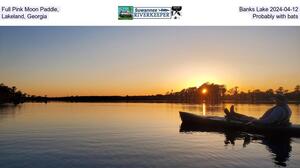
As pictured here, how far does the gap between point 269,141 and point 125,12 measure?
10278 millimetres

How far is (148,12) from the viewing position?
583 inches

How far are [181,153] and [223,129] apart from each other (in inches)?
375

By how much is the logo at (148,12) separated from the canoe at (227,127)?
909 cm

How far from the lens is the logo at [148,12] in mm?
14672

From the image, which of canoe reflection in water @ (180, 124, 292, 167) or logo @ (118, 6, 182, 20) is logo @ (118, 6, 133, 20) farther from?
canoe reflection in water @ (180, 124, 292, 167)

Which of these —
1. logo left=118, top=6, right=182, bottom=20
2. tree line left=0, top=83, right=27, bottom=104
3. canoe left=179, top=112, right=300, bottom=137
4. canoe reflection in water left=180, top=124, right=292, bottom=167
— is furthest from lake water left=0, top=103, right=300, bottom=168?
tree line left=0, top=83, right=27, bottom=104

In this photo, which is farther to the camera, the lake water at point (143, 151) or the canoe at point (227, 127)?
the canoe at point (227, 127)

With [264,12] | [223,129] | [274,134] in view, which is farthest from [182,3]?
[223,129]

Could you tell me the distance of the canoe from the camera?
19.0m

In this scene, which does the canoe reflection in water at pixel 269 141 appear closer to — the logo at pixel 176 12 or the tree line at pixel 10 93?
the logo at pixel 176 12

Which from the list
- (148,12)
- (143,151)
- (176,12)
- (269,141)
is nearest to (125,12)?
(148,12)

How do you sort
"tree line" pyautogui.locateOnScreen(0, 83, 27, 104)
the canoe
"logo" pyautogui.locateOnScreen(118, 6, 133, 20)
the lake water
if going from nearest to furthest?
the lake water < "logo" pyautogui.locateOnScreen(118, 6, 133, 20) < the canoe < "tree line" pyautogui.locateOnScreen(0, 83, 27, 104)

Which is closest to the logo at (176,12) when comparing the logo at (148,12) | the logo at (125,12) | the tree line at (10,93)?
the logo at (148,12)

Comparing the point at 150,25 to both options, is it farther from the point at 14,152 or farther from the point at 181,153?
the point at 14,152
